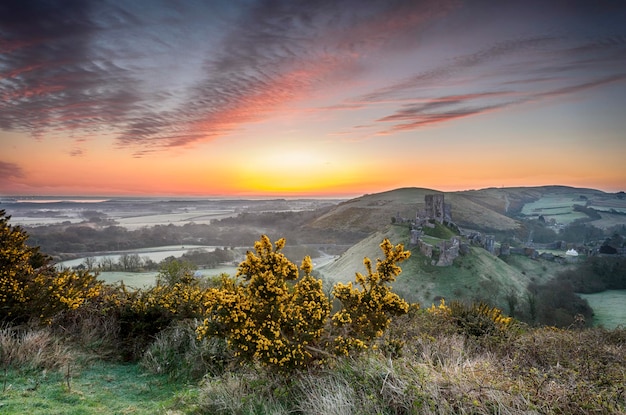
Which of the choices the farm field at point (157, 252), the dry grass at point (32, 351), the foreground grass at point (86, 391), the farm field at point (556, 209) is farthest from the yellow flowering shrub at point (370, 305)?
the farm field at point (556, 209)

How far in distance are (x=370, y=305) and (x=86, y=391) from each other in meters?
4.17

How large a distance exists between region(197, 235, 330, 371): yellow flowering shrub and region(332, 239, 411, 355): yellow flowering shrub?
363 millimetres

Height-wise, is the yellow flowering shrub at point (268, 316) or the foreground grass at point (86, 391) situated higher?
the yellow flowering shrub at point (268, 316)

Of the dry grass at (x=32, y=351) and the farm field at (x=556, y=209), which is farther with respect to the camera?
the farm field at (x=556, y=209)

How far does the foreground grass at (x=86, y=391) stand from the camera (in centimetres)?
441

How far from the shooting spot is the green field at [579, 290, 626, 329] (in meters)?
35.7

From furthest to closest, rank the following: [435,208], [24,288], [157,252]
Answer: [435,208], [157,252], [24,288]

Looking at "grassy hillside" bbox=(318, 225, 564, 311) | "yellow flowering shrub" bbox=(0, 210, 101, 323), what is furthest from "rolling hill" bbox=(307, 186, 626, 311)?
"yellow flowering shrub" bbox=(0, 210, 101, 323)

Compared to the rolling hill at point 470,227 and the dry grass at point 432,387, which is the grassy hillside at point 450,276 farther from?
the dry grass at point 432,387

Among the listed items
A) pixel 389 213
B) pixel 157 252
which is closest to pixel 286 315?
pixel 157 252

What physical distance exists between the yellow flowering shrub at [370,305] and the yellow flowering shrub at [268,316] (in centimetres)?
36

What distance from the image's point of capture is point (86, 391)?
5.11m

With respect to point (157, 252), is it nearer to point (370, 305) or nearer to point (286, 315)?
point (286, 315)

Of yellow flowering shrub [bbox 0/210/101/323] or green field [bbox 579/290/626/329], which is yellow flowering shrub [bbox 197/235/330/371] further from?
green field [bbox 579/290/626/329]
